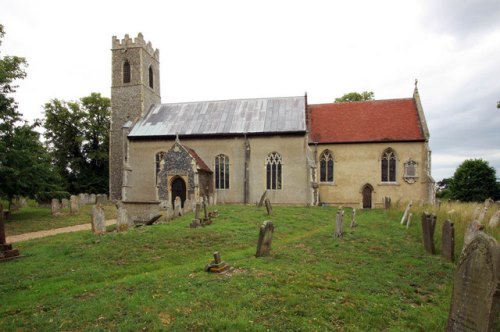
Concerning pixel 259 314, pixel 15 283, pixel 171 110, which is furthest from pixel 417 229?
pixel 171 110

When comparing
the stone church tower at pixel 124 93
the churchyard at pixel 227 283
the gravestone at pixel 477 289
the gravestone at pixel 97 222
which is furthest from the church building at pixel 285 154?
the gravestone at pixel 477 289

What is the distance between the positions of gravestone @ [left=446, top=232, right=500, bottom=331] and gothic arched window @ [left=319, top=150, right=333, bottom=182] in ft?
70.3

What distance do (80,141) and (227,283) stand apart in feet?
121

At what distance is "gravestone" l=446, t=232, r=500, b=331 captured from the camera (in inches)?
Result: 161

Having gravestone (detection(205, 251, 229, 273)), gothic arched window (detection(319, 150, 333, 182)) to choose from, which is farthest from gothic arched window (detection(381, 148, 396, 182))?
gravestone (detection(205, 251, 229, 273))

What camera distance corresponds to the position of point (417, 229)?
532 inches

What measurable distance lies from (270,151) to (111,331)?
2061 cm

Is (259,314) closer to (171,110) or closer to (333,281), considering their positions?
(333,281)

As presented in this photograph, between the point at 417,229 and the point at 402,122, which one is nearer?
the point at 417,229

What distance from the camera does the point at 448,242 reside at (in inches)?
357

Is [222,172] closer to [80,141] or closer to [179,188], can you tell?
[179,188]

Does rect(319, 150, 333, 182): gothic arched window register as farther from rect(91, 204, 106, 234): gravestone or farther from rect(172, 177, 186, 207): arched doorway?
rect(91, 204, 106, 234): gravestone

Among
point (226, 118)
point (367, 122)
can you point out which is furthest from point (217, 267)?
point (367, 122)

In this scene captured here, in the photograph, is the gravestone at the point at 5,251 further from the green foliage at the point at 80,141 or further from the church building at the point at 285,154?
the green foliage at the point at 80,141
